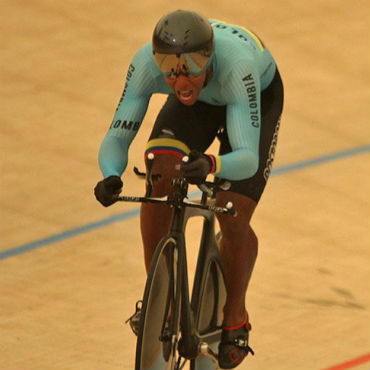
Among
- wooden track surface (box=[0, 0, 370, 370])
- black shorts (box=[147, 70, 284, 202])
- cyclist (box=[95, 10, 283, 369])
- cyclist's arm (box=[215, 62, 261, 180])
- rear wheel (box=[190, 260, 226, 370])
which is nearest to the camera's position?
cyclist (box=[95, 10, 283, 369])

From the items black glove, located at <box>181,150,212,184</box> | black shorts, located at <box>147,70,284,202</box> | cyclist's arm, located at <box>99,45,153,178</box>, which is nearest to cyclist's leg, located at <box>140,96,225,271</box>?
black shorts, located at <box>147,70,284,202</box>

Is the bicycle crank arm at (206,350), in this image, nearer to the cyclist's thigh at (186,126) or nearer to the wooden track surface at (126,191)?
the wooden track surface at (126,191)

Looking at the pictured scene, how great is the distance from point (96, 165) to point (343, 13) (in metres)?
3.81

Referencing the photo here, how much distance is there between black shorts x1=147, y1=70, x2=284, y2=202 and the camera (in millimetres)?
5254

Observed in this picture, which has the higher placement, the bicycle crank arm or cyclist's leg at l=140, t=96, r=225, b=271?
cyclist's leg at l=140, t=96, r=225, b=271

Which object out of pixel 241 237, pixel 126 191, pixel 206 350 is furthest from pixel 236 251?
pixel 126 191

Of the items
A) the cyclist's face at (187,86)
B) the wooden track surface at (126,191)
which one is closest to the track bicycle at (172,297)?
the cyclist's face at (187,86)

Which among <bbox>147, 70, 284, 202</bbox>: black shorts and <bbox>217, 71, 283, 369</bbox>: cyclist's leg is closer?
<bbox>147, 70, 284, 202</bbox>: black shorts

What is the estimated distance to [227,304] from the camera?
555cm

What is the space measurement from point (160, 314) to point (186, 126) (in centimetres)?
82

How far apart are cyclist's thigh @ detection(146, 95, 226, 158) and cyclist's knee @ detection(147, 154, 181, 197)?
0.05m

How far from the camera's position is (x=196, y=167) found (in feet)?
15.4

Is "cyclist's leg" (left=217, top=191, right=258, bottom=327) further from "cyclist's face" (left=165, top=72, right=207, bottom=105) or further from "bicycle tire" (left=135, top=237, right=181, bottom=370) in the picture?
"cyclist's face" (left=165, top=72, right=207, bottom=105)

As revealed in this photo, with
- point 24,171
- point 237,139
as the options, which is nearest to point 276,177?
point 24,171
